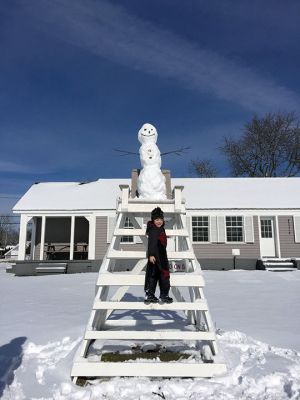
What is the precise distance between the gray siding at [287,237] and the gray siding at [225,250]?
1262 mm

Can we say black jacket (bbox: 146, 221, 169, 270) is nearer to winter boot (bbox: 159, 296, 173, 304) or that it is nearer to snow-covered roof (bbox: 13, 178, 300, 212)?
winter boot (bbox: 159, 296, 173, 304)

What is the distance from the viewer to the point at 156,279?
4031 mm

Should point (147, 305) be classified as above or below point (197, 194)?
below

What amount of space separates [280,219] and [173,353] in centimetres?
1386

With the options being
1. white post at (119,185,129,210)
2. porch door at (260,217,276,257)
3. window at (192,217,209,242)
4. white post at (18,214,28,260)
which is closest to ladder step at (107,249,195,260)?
white post at (119,185,129,210)

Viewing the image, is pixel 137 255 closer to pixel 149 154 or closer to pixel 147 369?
pixel 147 369

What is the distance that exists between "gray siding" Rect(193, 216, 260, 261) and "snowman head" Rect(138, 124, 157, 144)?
10.4m

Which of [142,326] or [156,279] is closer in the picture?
[156,279]

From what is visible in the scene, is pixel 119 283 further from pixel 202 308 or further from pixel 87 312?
pixel 87 312

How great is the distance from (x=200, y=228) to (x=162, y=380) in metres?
13.2

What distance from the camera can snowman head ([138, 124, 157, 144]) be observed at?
646 cm

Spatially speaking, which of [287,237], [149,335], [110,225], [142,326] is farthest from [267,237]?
[149,335]

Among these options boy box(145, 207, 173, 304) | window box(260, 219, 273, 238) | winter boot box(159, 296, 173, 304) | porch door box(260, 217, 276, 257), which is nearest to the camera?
winter boot box(159, 296, 173, 304)

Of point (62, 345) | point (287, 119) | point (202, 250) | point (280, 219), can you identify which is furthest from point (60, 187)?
point (287, 119)
